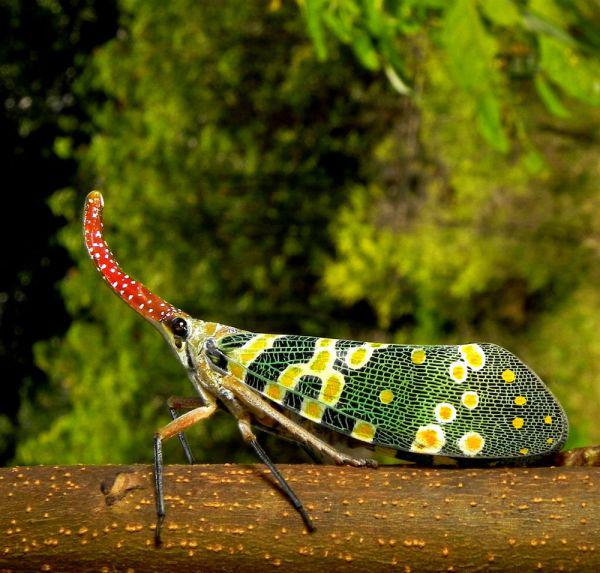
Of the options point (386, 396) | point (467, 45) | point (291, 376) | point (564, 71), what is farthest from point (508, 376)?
point (564, 71)

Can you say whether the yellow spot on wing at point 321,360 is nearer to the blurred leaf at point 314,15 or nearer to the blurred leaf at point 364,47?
the blurred leaf at point 314,15

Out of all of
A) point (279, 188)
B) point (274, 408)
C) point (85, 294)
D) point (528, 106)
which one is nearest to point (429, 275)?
point (279, 188)

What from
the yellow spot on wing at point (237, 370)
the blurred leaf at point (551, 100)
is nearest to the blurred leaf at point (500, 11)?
the blurred leaf at point (551, 100)

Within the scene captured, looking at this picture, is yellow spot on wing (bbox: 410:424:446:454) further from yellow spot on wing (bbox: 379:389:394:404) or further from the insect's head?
the insect's head

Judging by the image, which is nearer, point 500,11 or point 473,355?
point 473,355

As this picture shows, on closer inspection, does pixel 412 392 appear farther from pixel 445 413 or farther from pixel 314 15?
pixel 314 15

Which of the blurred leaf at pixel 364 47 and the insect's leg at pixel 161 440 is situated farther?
the blurred leaf at pixel 364 47

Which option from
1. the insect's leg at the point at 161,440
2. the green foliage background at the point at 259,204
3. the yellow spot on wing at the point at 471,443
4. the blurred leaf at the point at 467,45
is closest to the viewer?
the insect's leg at the point at 161,440
